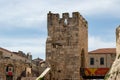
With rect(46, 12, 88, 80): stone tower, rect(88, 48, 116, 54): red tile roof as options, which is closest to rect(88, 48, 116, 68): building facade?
rect(88, 48, 116, 54): red tile roof

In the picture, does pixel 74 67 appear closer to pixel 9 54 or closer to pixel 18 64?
pixel 18 64

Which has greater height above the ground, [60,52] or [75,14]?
[75,14]

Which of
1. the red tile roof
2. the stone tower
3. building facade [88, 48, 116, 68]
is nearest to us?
the stone tower

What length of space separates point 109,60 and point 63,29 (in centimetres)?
4089

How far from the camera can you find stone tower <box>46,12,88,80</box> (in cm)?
4772

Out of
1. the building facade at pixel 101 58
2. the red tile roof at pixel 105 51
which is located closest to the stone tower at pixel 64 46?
the building facade at pixel 101 58

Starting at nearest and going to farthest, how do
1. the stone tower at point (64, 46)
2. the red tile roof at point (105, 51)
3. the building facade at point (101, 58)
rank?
the stone tower at point (64, 46), the building facade at point (101, 58), the red tile roof at point (105, 51)

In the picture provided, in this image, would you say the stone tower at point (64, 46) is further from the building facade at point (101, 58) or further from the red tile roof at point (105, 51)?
the red tile roof at point (105, 51)

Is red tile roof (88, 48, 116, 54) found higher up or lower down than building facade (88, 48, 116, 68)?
higher up

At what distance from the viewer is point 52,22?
48844 mm

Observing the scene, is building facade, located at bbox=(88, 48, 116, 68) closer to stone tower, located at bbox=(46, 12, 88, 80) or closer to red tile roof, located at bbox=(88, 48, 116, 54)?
red tile roof, located at bbox=(88, 48, 116, 54)

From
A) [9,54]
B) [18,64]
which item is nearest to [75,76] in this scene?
[18,64]

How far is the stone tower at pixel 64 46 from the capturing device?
4772 centimetres

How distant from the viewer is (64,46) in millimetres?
48156
